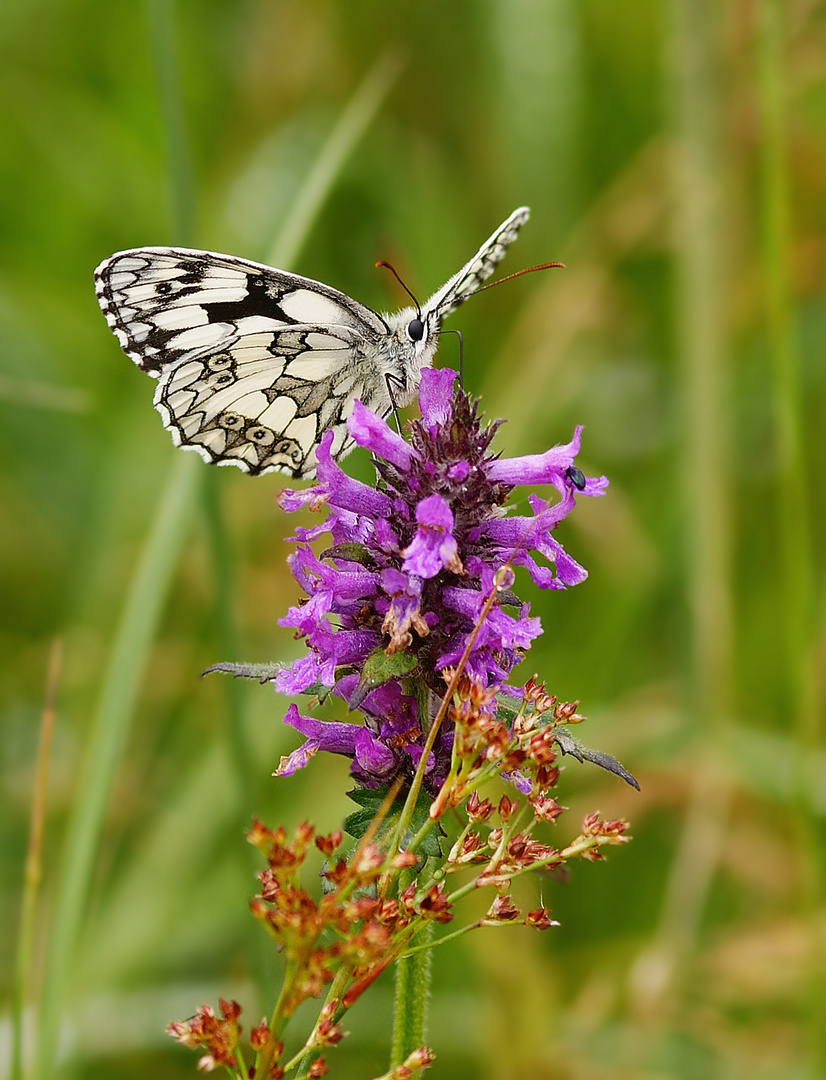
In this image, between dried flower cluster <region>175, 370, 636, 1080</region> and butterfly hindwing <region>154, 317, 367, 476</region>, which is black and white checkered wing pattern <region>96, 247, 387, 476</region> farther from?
dried flower cluster <region>175, 370, 636, 1080</region>

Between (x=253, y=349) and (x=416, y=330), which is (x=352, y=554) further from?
(x=253, y=349)

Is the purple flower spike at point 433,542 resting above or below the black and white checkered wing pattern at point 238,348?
below

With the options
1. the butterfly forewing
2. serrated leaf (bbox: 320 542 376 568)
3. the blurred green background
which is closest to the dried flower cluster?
serrated leaf (bbox: 320 542 376 568)

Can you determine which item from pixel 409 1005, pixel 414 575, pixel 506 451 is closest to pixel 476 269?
pixel 414 575

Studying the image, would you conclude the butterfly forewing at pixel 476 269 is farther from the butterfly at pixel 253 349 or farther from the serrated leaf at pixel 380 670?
the serrated leaf at pixel 380 670

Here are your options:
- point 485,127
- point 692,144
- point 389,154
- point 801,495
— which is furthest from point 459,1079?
point 485,127

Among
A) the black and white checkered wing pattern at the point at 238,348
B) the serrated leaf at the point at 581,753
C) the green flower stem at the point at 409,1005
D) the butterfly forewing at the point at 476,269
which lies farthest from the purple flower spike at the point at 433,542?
the black and white checkered wing pattern at the point at 238,348

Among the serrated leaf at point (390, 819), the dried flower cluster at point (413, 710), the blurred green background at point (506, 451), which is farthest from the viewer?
the blurred green background at point (506, 451)

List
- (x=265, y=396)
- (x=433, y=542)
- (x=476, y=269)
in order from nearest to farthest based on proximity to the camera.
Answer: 1. (x=433, y=542)
2. (x=476, y=269)
3. (x=265, y=396)

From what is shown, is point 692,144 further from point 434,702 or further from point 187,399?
point 434,702
